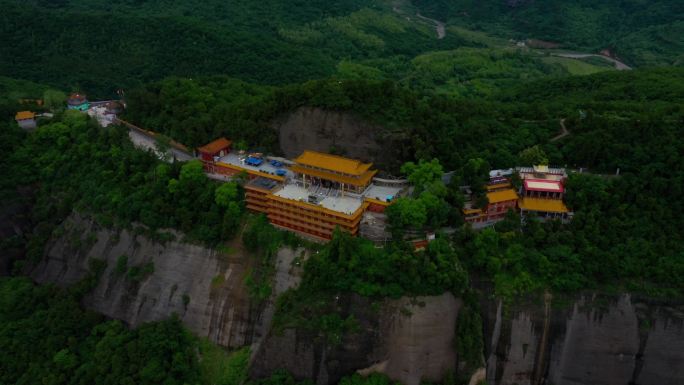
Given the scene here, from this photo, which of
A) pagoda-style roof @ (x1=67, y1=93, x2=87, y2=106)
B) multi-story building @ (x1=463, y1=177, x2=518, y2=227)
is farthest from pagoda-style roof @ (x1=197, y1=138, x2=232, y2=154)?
pagoda-style roof @ (x1=67, y1=93, x2=87, y2=106)

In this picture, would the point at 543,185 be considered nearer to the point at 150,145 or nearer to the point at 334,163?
the point at 334,163

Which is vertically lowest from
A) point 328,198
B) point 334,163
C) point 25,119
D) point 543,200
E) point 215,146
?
point 328,198

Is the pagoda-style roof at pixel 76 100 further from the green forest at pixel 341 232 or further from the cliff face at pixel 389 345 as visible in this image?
the cliff face at pixel 389 345

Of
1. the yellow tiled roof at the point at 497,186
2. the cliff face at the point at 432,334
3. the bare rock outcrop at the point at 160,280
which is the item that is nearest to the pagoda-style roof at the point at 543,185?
the yellow tiled roof at the point at 497,186

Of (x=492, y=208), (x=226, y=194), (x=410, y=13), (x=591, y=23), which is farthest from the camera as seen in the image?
(x=410, y=13)

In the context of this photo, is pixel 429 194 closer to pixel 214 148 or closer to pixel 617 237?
pixel 617 237

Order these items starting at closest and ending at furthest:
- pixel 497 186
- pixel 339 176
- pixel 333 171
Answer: pixel 339 176 < pixel 333 171 < pixel 497 186

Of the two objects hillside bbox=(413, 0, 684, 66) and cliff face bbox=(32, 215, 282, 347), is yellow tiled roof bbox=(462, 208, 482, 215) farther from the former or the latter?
hillside bbox=(413, 0, 684, 66)

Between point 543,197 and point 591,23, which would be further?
point 591,23

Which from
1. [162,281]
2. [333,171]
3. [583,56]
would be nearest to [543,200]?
[333,171]
